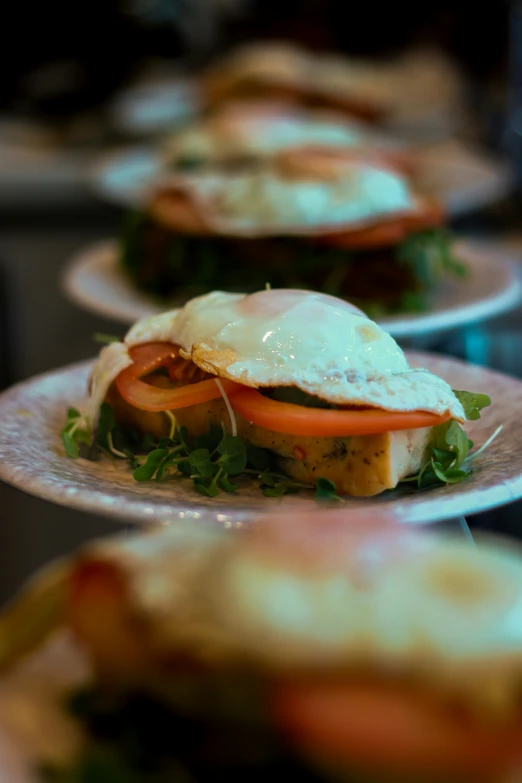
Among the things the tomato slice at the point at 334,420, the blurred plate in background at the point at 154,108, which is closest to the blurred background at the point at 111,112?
the blurred plate in background at the point at 154,108

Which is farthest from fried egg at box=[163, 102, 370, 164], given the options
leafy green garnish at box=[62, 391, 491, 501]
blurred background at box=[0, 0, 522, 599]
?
leafy green garnish at box=[62, 391, 491, 501]

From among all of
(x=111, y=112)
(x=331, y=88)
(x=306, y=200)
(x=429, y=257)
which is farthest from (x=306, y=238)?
(x=111, y=112)

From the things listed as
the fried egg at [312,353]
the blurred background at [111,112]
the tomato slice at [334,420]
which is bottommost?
the blurred background at [111,112]

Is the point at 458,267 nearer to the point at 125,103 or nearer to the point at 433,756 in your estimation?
the point at 433,756

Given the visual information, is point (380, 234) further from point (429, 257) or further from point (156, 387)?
point (156, 387)

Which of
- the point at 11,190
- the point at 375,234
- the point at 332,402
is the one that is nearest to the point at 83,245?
the point at 11,190

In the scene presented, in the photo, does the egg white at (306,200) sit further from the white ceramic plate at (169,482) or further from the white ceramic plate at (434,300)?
the white ceramic plate at (169,482)

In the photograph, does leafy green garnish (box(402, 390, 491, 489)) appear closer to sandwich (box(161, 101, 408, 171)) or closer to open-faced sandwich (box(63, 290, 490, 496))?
open-faced sandwich (box(63, 290, 490, 496))
